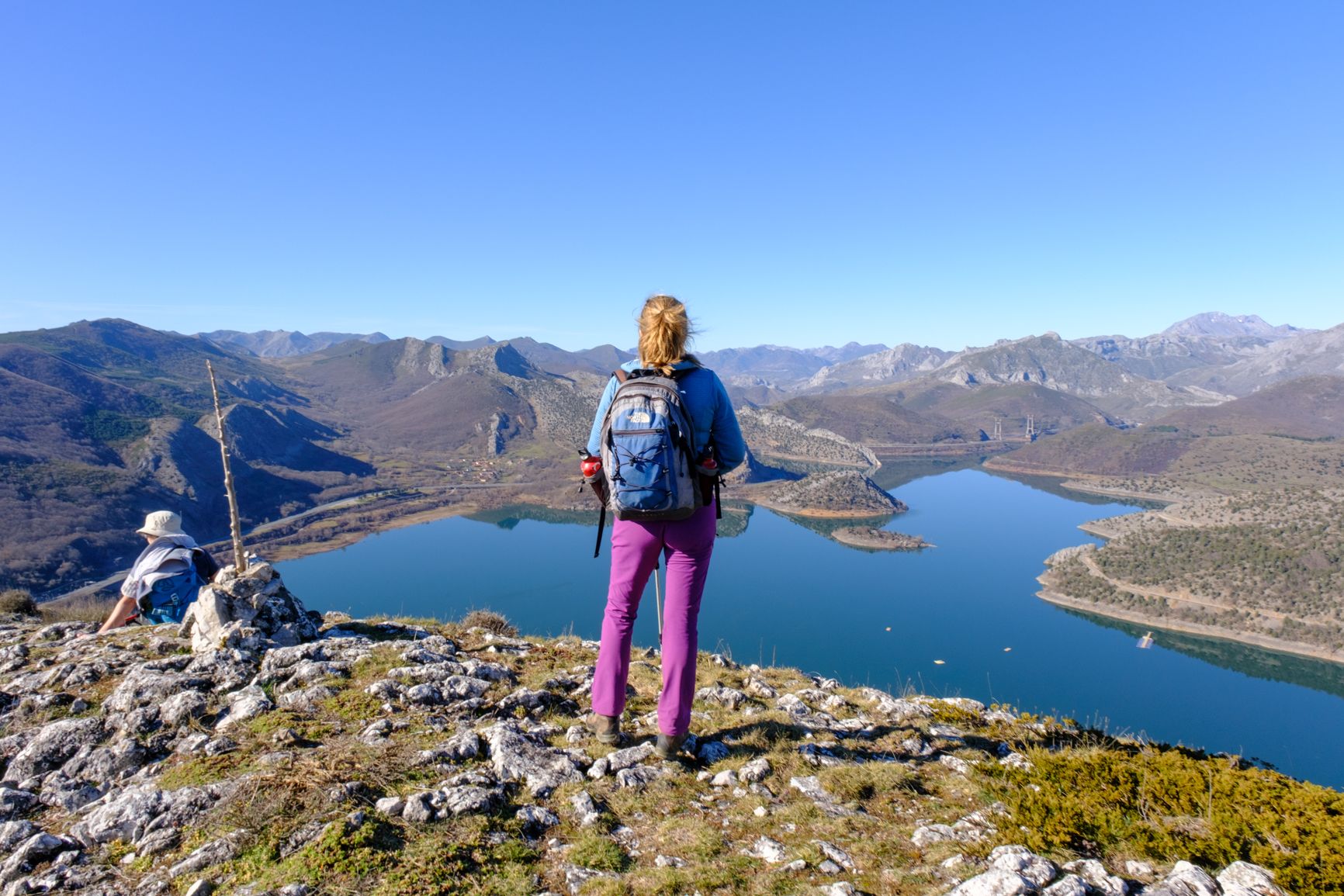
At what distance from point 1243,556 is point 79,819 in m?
104

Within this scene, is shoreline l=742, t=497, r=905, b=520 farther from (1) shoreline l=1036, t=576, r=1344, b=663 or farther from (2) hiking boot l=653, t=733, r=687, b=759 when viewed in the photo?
(2) hiking boot l=653, t=733, r=687, b=759

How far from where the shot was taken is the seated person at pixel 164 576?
5859 millimetres

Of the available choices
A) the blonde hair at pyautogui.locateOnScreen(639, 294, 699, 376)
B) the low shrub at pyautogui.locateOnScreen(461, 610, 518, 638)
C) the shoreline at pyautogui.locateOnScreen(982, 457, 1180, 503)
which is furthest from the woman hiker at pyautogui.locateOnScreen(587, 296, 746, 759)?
the shoreline at pyautogui.locateOnScreen(982, 457, 1180, 503)

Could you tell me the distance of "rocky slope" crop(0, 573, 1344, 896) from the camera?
258cm

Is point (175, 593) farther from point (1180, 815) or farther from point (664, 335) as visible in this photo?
point (1180, 815)

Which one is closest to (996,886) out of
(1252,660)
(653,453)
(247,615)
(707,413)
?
(653,453)

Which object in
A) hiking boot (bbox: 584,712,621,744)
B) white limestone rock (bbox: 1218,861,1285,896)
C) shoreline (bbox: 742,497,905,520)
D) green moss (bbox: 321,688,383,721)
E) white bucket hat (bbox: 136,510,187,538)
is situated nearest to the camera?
white limestone rock (bbox: 1218,861,1285,896)

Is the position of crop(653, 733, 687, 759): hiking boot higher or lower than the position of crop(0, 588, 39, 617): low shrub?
higher

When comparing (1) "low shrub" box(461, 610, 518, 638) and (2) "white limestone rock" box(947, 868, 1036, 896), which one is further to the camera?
(1) "low shrub" box(461, 610, 518, 638)

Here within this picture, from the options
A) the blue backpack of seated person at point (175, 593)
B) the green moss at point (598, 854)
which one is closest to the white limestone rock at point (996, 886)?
the green moss at point (598, 854)

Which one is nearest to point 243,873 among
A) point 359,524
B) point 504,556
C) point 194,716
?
point 194,716

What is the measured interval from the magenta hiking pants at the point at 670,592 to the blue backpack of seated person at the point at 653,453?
0.45ft

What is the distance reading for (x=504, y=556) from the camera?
91.9 m

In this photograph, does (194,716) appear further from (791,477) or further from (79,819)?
(791,477)
